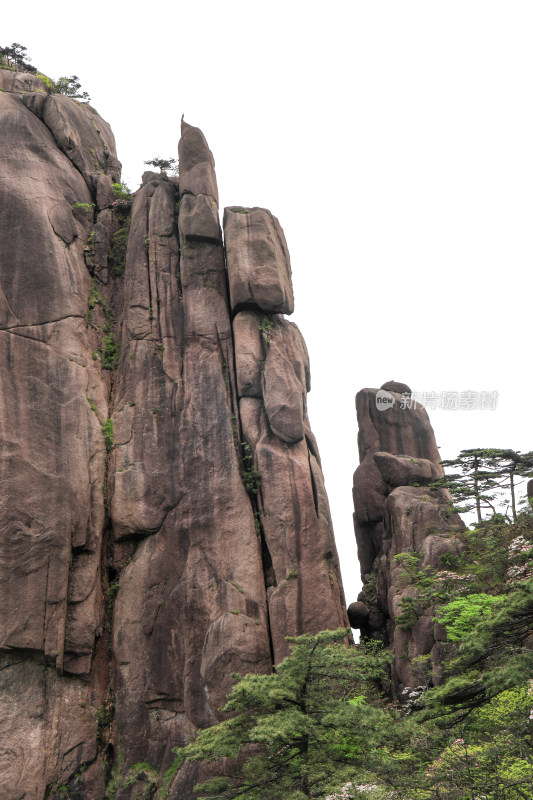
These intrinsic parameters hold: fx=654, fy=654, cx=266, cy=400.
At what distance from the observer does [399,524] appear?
88.5 ft

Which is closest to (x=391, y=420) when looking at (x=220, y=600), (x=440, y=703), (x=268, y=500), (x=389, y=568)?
(x=389, y=568)

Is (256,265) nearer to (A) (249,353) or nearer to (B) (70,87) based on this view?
(A) (249,353)

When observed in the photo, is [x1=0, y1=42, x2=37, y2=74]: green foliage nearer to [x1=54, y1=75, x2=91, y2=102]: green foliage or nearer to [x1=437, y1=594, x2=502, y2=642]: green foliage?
[x1=54, y1=75, x2=91, y2=102]: green foliage

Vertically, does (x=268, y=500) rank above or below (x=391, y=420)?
below

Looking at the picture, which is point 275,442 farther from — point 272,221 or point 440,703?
point 440,703

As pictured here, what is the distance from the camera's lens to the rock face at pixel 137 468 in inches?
854

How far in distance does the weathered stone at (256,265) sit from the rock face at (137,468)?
0.09 meters

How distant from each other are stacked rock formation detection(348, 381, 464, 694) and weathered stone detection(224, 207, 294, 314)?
871cm

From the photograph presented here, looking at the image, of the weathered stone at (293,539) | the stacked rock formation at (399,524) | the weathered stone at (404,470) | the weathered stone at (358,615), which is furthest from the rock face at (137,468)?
the weathered stone at (404,470)

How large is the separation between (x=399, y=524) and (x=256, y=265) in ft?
40.6

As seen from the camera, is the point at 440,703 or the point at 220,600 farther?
the point at 220,600

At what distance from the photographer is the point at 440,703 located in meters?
12.2

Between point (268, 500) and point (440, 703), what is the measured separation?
12.8 m

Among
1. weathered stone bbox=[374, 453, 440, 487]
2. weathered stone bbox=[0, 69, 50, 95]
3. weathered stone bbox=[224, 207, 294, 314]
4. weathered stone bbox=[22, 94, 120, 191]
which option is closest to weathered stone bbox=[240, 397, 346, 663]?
weathered stone bbox=[224, 207, 294, 314]
